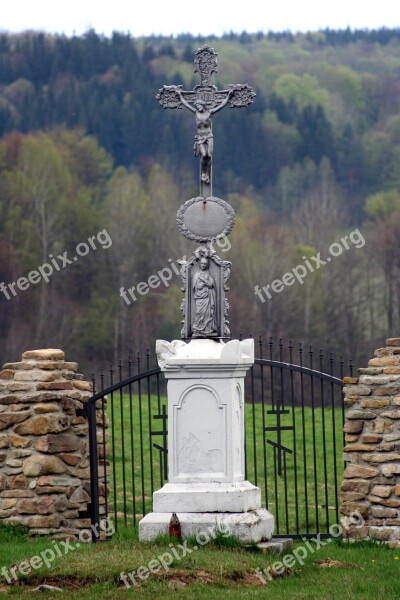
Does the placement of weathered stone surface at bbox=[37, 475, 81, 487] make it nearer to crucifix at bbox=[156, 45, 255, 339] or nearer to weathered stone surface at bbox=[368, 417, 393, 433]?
crucifix at bbox=[156, 45, 255, 339]

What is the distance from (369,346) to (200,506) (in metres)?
31.7

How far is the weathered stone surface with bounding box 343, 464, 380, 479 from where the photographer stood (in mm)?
13008

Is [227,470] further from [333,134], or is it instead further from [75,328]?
[333,134]

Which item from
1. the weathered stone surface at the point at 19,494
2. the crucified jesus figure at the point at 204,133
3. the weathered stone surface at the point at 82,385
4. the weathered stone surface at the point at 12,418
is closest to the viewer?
the crucified jesus figure at the point at 204,133

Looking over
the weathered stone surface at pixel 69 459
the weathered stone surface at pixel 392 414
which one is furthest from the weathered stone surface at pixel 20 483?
the weathered stone surface at pixel 392 414

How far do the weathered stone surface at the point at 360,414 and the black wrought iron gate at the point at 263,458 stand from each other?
0.83ft

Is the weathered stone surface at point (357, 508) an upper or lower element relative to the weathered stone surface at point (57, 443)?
lower

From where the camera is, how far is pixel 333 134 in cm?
6438

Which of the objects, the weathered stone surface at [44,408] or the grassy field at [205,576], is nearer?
the grassy field at [205,576]

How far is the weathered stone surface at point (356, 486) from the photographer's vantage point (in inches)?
512

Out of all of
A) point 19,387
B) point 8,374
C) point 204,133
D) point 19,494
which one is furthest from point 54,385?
point 204,133

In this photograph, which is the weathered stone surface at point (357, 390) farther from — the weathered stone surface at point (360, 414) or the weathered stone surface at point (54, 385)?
the weathered stone surface at point (54, 385)

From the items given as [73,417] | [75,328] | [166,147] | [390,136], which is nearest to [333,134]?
[390,136]

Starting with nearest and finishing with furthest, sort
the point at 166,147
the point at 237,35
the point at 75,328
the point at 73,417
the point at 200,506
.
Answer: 1. the point at 200,506
2. the point at 73,417
3. the point at 75,328
4. the point at 166,147
5. the point at 237,35
